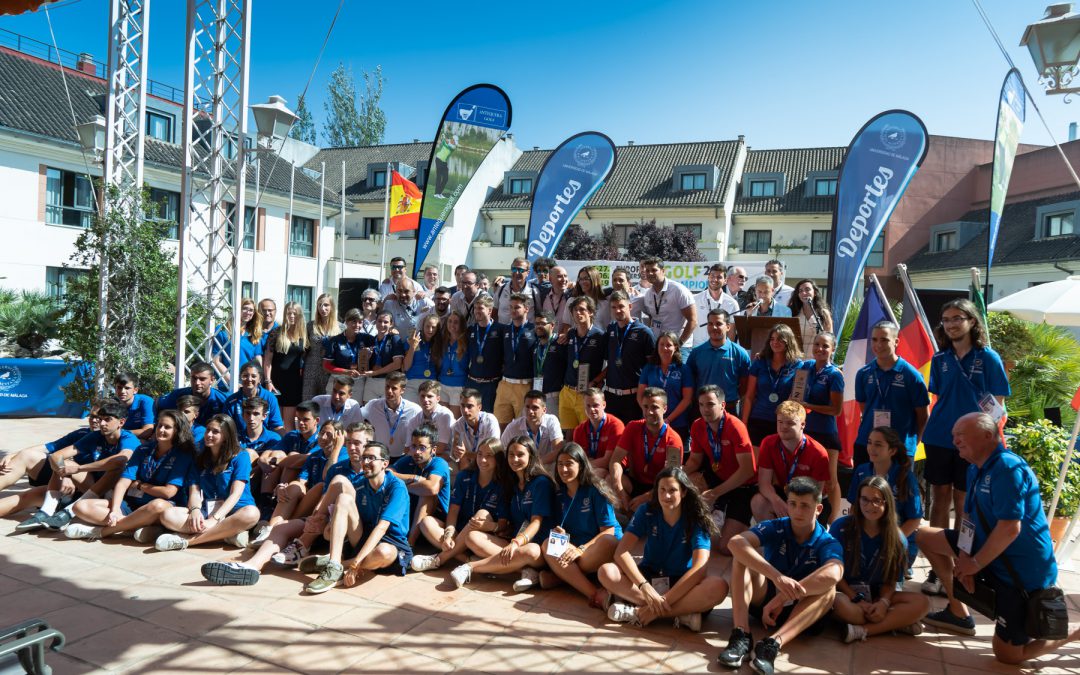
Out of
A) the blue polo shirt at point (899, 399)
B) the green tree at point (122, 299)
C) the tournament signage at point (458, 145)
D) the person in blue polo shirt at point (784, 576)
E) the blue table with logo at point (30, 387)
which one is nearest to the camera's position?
the person in blue polo shirt at point (784, 576)

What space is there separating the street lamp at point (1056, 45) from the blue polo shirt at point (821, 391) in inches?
99.5

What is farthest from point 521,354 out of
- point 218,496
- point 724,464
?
point 218,496

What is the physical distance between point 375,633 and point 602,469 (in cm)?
239

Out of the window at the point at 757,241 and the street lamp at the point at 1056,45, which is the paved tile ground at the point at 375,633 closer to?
the street lamp at the point at 1056,45

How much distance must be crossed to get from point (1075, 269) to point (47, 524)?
958 inches

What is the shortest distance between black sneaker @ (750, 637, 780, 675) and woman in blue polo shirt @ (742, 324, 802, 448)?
2.66 metres

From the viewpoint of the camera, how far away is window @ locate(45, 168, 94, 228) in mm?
20328

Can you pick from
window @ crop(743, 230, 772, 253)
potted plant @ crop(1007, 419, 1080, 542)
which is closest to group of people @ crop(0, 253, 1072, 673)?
potted plant @ crop(1007, 419, 1080, 542)

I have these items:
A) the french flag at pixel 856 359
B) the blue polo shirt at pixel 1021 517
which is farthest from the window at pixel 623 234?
the blue polo shirt at pixel 1021 517

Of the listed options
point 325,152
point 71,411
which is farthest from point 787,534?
point 325,152

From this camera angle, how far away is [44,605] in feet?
14.8

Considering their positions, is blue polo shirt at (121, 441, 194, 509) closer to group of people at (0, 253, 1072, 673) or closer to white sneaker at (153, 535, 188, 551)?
group of people at (0, 253, 1072, 673)

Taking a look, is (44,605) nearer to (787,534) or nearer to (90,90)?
(787,534)

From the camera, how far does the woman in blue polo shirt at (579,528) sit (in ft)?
16.2
